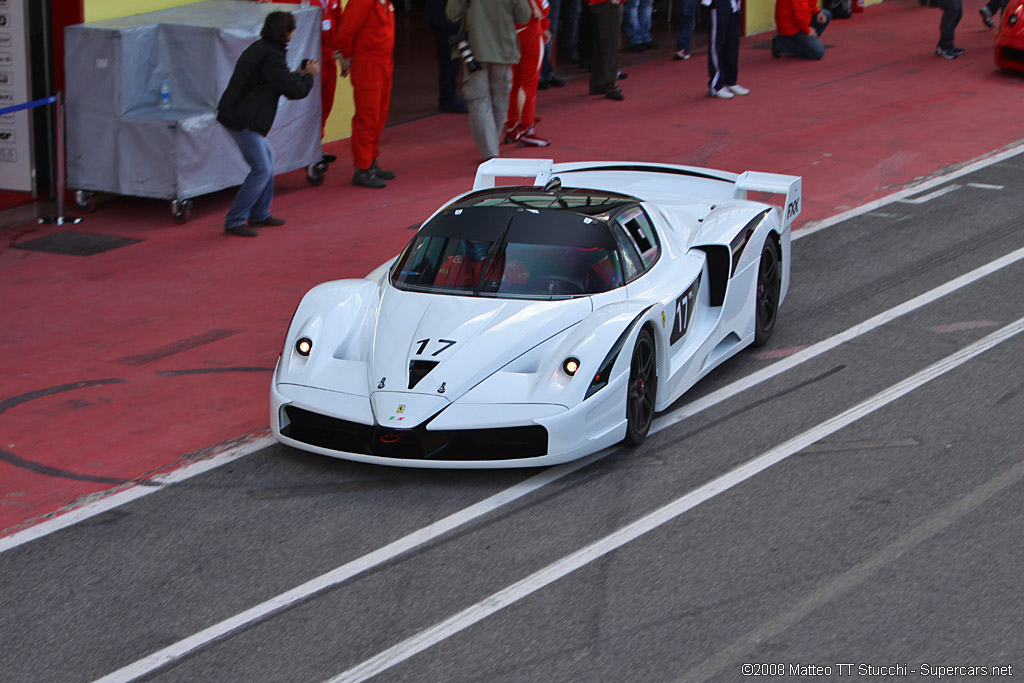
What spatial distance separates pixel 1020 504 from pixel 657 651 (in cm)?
209

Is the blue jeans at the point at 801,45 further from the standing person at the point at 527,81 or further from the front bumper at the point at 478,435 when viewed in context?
the front bumper at the point at 478,435

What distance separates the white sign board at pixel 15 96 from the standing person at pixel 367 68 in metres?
2.83

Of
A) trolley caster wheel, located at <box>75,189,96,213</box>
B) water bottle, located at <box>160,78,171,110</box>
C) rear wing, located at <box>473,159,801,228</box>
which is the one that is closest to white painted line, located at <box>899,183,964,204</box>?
rear wing, located at <box>473,159,801,228</box>

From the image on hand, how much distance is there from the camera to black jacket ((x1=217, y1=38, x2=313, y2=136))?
1051 centimetres

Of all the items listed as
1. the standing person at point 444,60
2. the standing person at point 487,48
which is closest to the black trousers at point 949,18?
the standing person at point 444,60

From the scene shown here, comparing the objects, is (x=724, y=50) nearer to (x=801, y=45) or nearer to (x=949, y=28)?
(x=801, y=45)

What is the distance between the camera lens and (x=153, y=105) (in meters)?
11.5

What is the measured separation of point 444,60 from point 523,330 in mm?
9788

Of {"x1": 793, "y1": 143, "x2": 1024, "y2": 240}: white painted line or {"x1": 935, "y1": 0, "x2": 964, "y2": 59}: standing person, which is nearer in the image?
{"x1": 793, "y1": 143, "x2": 1024, "y2": 240}: white painted line

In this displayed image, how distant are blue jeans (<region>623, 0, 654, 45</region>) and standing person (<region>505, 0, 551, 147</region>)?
524cm

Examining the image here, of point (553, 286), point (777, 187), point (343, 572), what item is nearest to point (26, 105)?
point (553, 286)

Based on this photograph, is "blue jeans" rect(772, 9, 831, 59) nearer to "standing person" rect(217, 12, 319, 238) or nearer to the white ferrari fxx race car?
"standing person" rect(217, 12, 319, 238)

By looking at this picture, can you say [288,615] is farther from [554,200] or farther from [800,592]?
[554,200]

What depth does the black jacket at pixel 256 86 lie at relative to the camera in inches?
414
